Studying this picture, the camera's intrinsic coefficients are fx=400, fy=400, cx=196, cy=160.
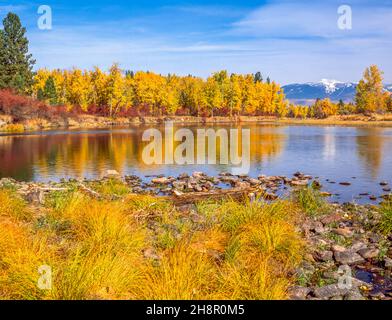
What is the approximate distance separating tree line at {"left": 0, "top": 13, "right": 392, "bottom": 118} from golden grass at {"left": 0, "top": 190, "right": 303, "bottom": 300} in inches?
2565

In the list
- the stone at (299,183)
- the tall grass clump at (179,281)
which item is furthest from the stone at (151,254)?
the stone at (299,183)

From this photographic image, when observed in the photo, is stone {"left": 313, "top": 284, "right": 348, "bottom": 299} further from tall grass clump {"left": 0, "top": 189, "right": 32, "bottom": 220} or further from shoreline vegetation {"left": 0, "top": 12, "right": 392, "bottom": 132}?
shoreline vegetation {"left": 0, "top": 12, "right": 392, "bottom": 132}

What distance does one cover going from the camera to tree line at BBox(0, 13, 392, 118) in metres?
77.3

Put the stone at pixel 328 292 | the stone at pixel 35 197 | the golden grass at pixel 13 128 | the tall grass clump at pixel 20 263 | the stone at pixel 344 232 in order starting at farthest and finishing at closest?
1. the golden grass at pixel 13 128
2. the stone at pixel 35 197
3. the stone at pixel 344 232
4. the stone at pixel 328 292
5. the tall grass clump at pixel 20 263

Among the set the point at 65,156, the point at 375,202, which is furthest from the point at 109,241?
the point at 65,156

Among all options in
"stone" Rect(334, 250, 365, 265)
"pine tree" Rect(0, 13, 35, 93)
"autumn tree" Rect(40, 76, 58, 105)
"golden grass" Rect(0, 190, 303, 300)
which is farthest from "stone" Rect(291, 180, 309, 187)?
"autumn tree" Rect(40, 76, 58, 105)

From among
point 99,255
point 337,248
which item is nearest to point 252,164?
point 337,248

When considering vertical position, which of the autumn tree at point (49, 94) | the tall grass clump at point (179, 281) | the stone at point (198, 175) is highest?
the autumn tree at point (49, 94)

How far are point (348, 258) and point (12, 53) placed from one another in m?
81.3

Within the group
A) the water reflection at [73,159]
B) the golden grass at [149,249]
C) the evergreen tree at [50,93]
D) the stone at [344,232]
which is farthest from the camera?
the evergreen tree at [50,93]

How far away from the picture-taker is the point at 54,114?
80938 millimetres

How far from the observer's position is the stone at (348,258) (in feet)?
29.3

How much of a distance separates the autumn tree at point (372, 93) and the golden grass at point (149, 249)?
11622 centimetres

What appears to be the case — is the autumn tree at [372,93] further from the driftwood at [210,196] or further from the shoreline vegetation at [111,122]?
Answer: the driftwood at [210,196]
